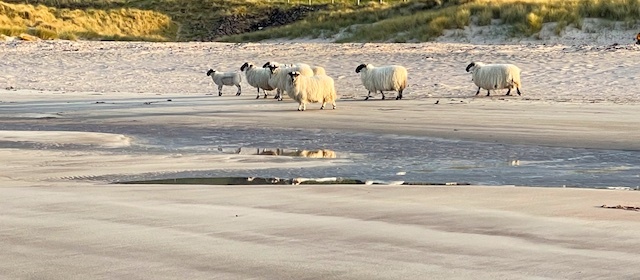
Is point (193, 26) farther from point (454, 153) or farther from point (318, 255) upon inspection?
point (318, 255)

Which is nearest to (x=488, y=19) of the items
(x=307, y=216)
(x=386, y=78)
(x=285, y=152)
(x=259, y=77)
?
(x=259, y=77)

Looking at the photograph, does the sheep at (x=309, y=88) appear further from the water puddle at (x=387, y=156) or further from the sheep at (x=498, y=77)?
the sheep at (x=498, y=77)

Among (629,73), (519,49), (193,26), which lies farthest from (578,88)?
(193,26)

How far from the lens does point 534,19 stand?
35000 mm

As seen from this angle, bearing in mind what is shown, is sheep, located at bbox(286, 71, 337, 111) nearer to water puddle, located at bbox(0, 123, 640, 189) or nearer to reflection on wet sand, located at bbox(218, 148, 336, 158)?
water puddle, located at bbox(0, 123, 640, 189)

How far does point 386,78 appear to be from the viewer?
22.0 meters

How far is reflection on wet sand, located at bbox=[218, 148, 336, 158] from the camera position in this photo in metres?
13.0

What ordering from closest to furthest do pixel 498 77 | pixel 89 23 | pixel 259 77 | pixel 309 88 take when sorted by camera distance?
pixel 309 88 → pixel 498 77 → pixel 259 77 → pixel 89 23

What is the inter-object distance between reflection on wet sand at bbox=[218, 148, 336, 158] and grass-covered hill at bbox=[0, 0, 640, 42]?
22312 mm

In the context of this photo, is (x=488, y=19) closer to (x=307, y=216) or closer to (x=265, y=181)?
(x=265, y=181)

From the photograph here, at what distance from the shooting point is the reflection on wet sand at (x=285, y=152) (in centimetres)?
1298

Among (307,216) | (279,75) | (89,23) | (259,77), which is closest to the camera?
(307,216)

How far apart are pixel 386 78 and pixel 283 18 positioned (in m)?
35.3

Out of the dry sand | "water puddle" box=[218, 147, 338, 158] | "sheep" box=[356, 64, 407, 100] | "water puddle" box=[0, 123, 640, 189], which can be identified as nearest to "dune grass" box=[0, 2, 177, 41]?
"sheep" box=[356, 64, 407, 100]
